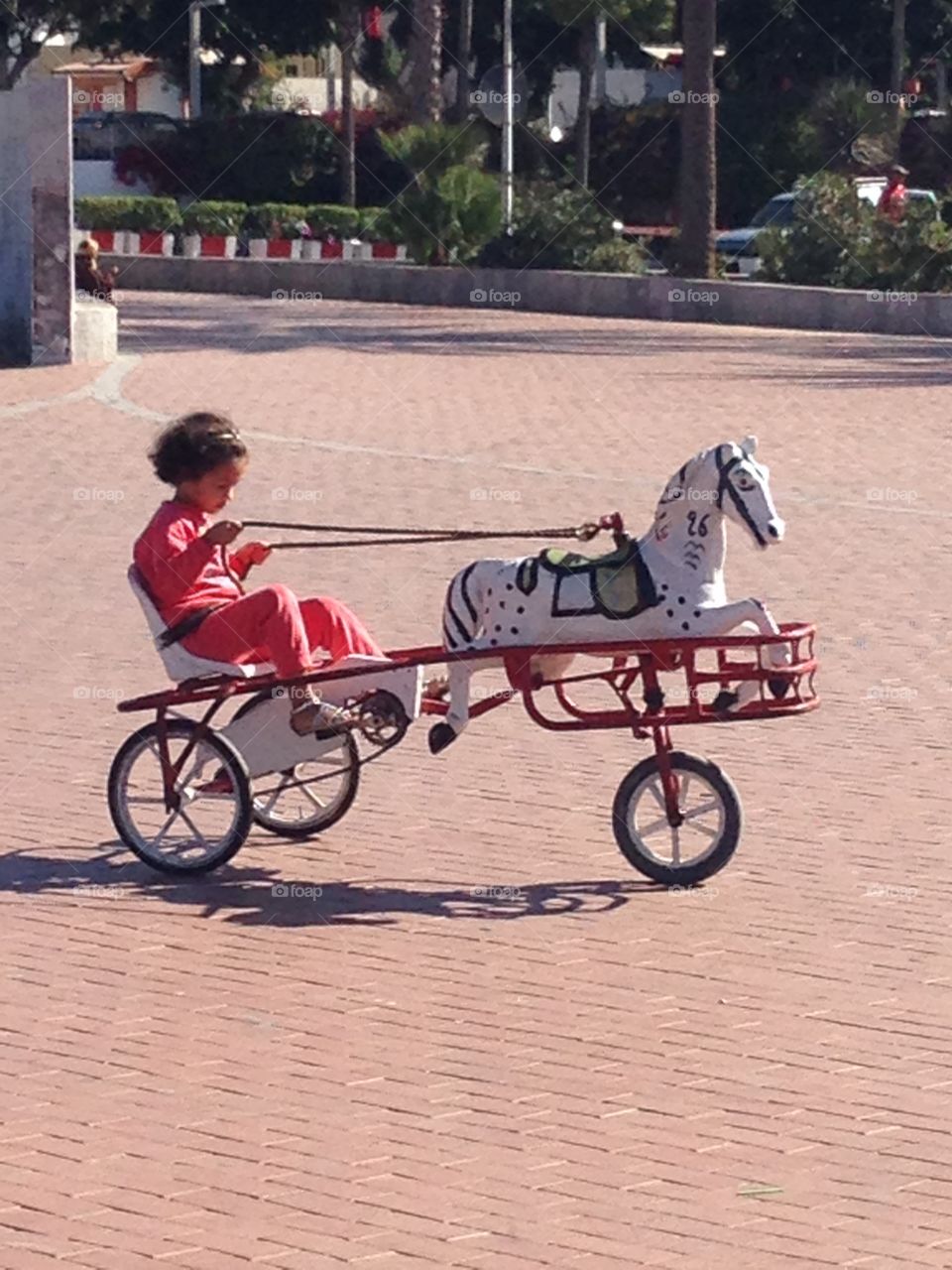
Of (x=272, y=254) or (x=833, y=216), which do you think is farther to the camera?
(x=272, y=254)

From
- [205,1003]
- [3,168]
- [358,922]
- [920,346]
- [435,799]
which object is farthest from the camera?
[920,346]

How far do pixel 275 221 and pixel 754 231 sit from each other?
11228 mm

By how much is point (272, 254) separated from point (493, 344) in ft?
52.1

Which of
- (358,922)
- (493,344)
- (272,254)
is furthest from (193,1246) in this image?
(272,254)

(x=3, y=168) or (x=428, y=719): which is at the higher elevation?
(x=3, y=168)

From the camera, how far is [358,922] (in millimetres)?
6641


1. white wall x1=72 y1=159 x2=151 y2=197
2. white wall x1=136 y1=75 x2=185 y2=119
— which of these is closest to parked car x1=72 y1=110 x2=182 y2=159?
white wall x1=72 y1=159 x2=151 y2=197

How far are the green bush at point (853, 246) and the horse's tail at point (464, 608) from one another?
75.2 feet

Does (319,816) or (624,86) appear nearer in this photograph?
(319,816)

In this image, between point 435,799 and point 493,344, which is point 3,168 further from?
point 435,799

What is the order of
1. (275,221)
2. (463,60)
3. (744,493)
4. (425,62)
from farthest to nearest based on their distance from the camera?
(463,60), (275,221), (425,62), (744,493)

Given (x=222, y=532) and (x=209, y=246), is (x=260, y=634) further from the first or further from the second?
(x=209, y=246)

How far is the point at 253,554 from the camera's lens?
723 centimetres

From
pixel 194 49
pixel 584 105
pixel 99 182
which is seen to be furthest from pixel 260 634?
pixel 194 49
